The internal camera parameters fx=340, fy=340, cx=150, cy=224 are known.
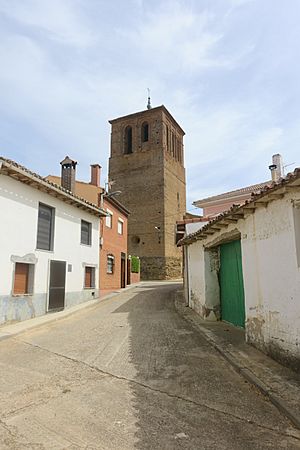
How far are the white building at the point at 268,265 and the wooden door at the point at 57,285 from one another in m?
6.92

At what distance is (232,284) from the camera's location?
9594 mm

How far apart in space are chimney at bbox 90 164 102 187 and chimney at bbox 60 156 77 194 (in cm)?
353

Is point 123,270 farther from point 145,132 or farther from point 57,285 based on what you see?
point 145,132

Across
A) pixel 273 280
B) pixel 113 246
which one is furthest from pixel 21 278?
pixel 113 246

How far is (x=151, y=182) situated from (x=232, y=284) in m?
29.3

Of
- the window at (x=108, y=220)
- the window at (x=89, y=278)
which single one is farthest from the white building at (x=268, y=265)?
the window at (x=108, y=220)

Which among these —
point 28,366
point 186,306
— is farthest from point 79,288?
point 28,366

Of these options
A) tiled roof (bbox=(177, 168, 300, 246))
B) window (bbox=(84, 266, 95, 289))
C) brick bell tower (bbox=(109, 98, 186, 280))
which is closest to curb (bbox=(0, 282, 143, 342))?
window (bbox=(84, 266, 95, 289))

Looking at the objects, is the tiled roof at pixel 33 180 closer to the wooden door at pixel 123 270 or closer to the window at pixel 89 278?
the window at pixel 89 278

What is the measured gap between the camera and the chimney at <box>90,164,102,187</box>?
21172 millimetres

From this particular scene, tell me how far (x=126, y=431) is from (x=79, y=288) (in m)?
12.7

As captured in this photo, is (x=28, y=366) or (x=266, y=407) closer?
(x=266, y=407)

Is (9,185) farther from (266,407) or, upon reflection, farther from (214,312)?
(266,407)

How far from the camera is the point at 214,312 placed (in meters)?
10.9
